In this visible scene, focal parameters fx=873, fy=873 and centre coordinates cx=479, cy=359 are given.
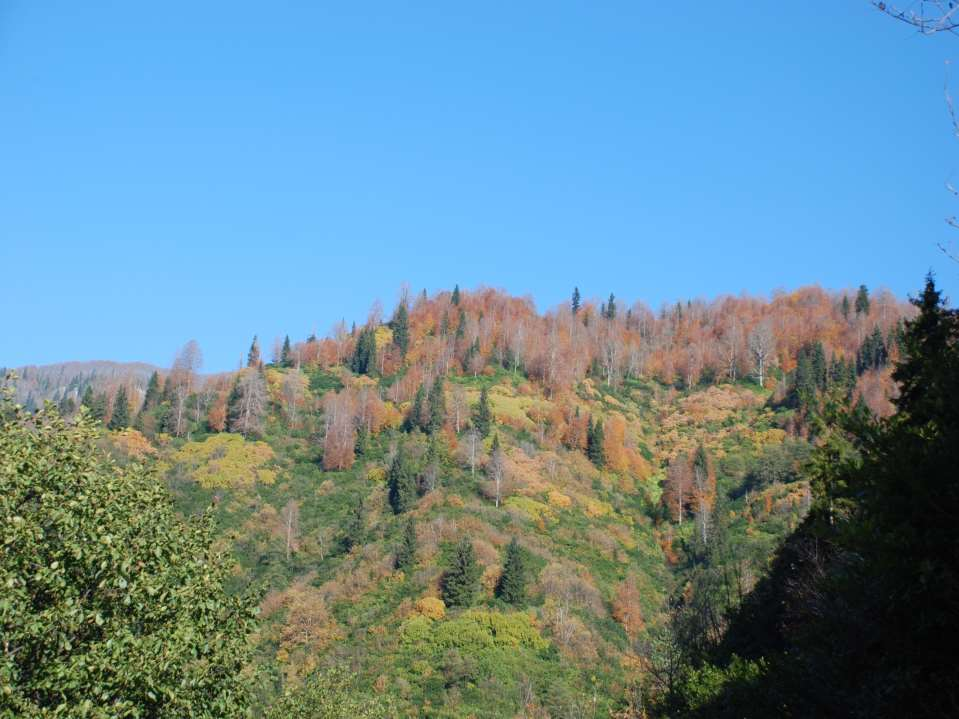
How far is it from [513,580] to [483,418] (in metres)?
33.7

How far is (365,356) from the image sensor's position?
396 feet

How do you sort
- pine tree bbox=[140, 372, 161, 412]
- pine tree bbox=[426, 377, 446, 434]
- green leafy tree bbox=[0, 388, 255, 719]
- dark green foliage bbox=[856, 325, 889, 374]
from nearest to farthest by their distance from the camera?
green leafy tree bbox=[0, 388, 255, 719]
pine tree bbox=[426, 377, 446, 434]
pine tree bbox=[140, 372, 161, 412]
dark green foliage bbox=[856, 325, 889, 374]

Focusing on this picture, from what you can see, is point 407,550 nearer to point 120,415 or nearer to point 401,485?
point 401,485

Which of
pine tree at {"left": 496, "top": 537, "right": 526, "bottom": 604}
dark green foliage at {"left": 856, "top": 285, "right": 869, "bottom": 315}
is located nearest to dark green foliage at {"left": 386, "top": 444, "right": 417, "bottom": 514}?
pine tree at {"left": 496, "top": 537, "right": 526, "bottom": 604}

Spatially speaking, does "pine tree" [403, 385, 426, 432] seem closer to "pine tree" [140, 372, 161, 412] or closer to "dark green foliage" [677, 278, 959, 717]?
"pine tree" [140, 372, 161, 412]

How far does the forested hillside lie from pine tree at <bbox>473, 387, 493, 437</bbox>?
45 cm

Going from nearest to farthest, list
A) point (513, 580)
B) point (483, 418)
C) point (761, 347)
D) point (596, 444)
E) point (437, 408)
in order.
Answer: point (513, 580)
point (437, 408)
point (483, 418)
point (596, 444)
point (761, 347)

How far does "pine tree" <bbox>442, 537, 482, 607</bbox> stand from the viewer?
60.8 metres

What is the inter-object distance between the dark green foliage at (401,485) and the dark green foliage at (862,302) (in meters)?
90.9

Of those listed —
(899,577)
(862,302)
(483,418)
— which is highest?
(862,302)

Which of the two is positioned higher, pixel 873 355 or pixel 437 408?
pixel 873 355

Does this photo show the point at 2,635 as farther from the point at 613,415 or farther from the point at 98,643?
the point at 613,415

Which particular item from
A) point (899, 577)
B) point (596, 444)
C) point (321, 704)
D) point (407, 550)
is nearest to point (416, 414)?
point (596, 444)

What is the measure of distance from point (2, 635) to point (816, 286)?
166m
